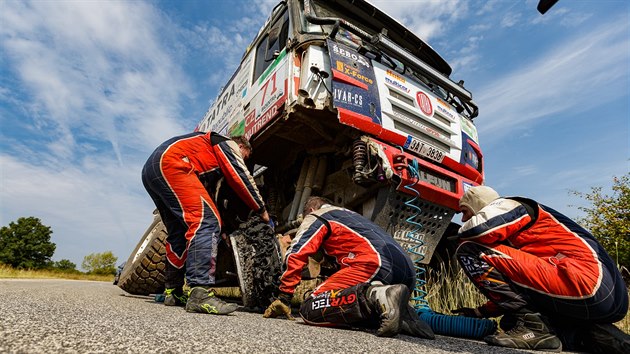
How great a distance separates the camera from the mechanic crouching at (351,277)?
72.1 inches

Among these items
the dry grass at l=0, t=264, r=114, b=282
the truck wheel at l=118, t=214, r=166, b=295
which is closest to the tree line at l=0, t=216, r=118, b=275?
the dry grass at l=0, t=264, r=114, b=282

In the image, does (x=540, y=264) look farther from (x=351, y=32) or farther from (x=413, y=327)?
(x=351, y=32)

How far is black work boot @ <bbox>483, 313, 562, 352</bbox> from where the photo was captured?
177cm

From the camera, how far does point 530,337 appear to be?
5.89 feet

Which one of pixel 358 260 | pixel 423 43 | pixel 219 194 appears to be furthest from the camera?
pixel 423 43

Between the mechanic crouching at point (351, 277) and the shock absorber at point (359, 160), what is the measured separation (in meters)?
0.49

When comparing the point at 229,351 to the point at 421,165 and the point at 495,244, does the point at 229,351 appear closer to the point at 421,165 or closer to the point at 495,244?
the point at 495,244

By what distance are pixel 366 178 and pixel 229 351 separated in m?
2.13

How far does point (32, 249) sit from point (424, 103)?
1174 inches

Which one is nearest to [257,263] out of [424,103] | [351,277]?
[351,277]

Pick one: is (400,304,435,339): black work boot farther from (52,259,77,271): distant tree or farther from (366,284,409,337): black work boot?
(52,259,77,271): distant tree

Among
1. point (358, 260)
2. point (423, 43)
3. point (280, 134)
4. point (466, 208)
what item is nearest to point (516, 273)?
point (466, 208)

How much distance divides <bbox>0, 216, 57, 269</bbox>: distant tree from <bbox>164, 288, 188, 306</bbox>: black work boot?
27357 mm

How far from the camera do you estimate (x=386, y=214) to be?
3.08 meters
